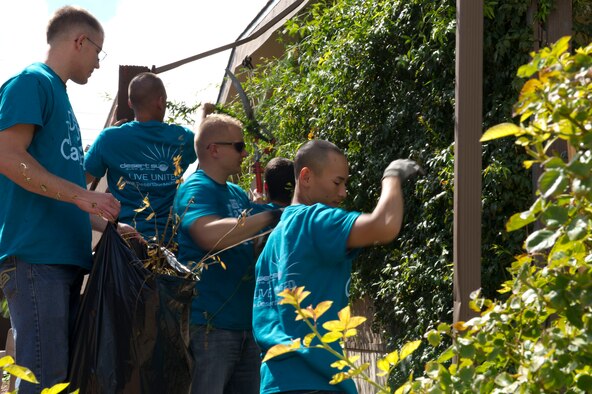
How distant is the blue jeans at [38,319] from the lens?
10.9 ft

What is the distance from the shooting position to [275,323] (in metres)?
3.21

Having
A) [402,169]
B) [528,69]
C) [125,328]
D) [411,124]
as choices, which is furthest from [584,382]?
[411,124]

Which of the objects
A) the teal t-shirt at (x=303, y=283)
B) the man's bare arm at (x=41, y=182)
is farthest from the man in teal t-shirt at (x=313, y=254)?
the man's bare arm at (x=41, y=182)

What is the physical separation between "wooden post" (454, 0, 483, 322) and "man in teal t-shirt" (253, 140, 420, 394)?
0.46m

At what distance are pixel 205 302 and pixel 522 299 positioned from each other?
232cm

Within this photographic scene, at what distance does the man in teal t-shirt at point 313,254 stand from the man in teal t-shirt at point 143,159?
98 centimetres

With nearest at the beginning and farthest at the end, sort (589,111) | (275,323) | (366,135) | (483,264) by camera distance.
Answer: (589,111)
(275,323)
(483,264)
(366,135)

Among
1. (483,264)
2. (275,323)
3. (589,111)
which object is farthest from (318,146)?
(589,111)

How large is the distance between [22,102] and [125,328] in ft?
2.95

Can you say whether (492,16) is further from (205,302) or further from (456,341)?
(456,341)

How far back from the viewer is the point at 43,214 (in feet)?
11.4

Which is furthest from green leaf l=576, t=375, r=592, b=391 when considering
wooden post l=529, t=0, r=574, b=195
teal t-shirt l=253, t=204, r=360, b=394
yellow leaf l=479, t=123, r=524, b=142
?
wooden post l=529, t=0, r=574, b=195

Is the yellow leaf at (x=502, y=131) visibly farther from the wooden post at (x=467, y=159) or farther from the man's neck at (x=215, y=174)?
the man's neck at (x=215, y=174)

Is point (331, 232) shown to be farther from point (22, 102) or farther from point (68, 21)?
point (68, 21)
